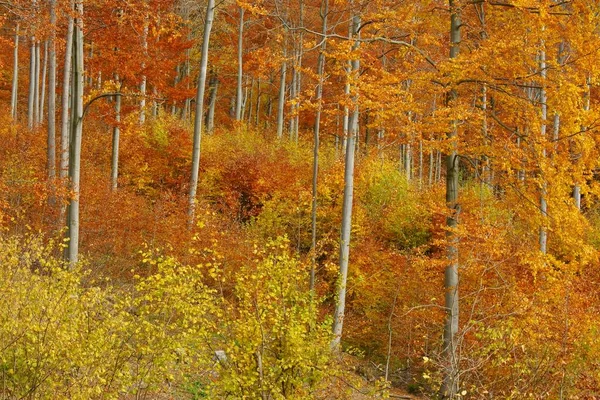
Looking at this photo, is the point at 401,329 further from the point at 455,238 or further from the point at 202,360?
the point at 202,360

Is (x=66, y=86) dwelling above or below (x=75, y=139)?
above

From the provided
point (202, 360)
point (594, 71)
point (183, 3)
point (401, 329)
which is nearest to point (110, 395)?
point (202, 360)

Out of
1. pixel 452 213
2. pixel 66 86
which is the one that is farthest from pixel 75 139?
pixel 452 213

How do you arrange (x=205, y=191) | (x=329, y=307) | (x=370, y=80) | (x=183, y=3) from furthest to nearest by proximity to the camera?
1. (x=183, y=3)
2. (x=205, y=191)
3. (x=329, y=307)
4. (x=370, y=80)

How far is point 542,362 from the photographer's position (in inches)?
288

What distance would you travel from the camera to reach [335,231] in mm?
16797

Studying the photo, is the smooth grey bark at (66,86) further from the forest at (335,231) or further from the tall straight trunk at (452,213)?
the tall straight trunk at (452,213)

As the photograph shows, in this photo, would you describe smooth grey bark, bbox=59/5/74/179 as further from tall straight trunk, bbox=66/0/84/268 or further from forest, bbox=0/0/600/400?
tall straight trunk, bbox=66/0/84/268

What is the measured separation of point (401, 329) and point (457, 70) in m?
6.40

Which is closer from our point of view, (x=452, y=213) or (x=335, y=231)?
(x=452, y=213)

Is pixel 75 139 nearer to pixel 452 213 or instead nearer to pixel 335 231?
pixel 452 213

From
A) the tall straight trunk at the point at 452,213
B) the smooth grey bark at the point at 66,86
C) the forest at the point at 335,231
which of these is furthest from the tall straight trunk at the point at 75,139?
the tall straight trunk at the point at 452,213

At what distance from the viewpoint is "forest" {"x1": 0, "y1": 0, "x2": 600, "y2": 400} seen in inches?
243

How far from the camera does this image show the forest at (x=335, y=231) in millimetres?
6184
